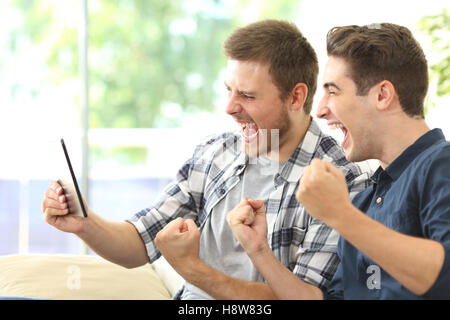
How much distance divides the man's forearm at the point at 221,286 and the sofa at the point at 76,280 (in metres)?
0.56

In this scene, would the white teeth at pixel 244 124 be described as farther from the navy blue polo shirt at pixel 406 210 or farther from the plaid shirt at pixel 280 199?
the navy blue polo shirt at pixel 406 210

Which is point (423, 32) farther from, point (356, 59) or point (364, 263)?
point (364, 263)

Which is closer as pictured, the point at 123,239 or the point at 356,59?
the point at 356,59

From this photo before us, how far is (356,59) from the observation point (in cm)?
125

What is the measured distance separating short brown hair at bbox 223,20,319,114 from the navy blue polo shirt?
440 mm

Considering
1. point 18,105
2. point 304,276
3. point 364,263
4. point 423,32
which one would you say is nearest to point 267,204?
point 304,276

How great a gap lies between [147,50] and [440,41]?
2.30 m

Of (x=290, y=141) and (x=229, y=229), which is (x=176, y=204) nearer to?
(x=229, y=229)

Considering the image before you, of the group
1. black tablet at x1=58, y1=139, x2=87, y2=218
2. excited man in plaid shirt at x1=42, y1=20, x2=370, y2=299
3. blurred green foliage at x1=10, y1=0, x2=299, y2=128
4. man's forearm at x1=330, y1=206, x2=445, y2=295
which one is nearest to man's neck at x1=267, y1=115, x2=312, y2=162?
excited man in plaid shirt at x1=42, y1=20, x2=370, y2=299

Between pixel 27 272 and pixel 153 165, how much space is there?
9.44 feet

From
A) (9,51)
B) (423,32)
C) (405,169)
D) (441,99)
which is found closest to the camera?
(405,169)

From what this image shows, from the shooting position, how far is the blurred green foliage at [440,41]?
2547 millimetres

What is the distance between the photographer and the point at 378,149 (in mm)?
1247

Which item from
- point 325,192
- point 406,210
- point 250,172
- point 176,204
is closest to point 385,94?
point 406,210
